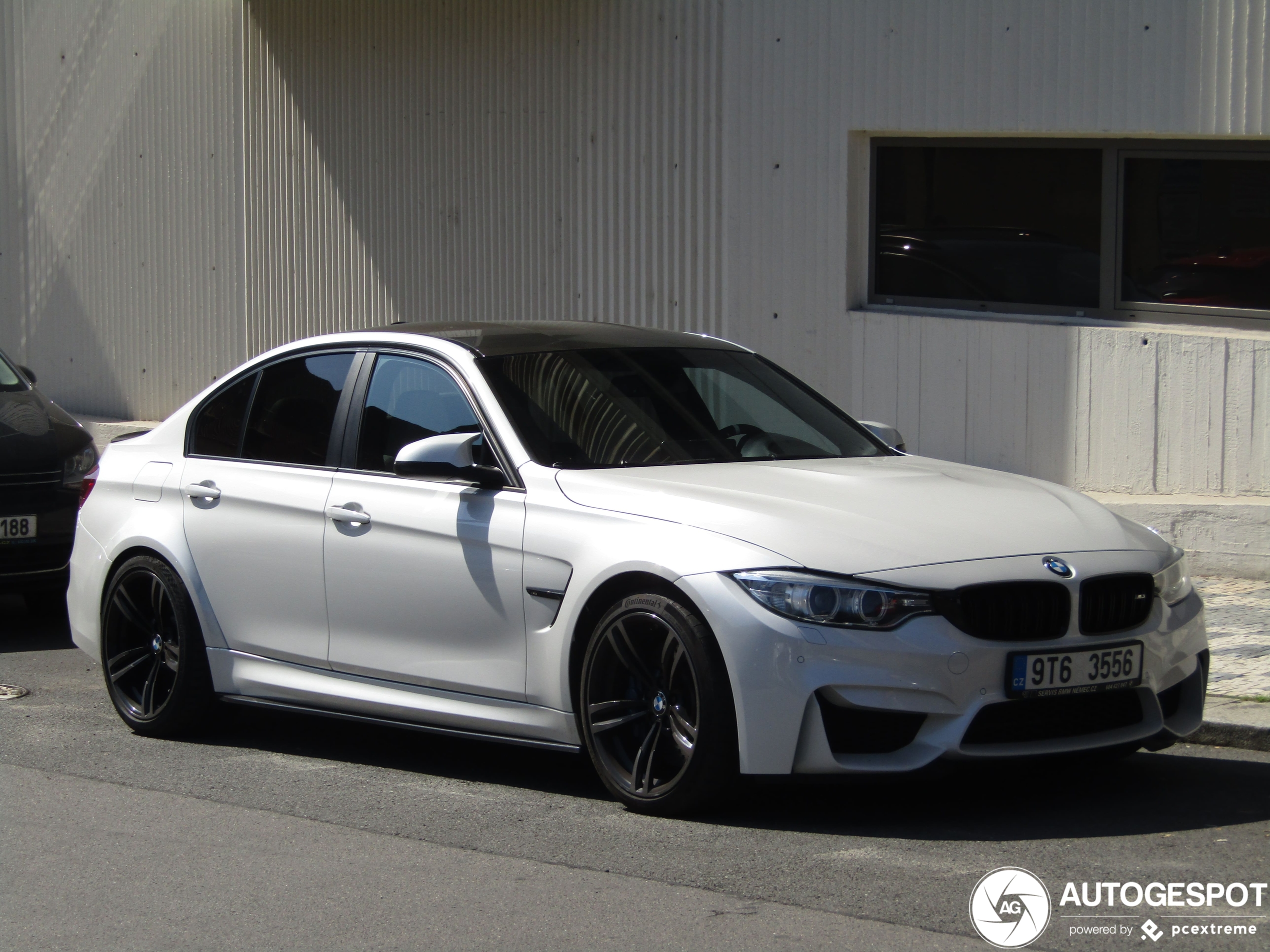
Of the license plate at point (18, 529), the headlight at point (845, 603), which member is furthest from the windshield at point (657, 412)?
the license plate at point (18, 529)

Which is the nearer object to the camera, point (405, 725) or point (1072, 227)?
point (405, 725)

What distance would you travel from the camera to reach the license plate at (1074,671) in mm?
5168

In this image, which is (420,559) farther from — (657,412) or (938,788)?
(938,788)

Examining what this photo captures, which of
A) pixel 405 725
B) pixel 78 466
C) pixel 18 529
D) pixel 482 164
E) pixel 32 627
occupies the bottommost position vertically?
pixel 32 627

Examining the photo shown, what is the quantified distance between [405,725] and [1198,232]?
632cm

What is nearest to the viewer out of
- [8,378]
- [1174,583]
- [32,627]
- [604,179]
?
[1174,583]

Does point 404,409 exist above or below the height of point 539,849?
above

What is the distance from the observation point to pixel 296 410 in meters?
6.88

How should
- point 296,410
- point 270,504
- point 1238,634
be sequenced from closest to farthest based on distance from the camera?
point 270,504
point 296,410
point 1238,634

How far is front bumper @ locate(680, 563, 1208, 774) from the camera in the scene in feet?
16.7

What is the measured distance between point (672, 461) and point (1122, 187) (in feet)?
18.3

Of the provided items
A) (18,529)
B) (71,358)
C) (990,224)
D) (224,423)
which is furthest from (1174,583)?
(71,358)

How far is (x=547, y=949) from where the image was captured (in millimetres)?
4355

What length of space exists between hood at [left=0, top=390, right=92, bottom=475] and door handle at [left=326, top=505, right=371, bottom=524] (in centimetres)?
380
